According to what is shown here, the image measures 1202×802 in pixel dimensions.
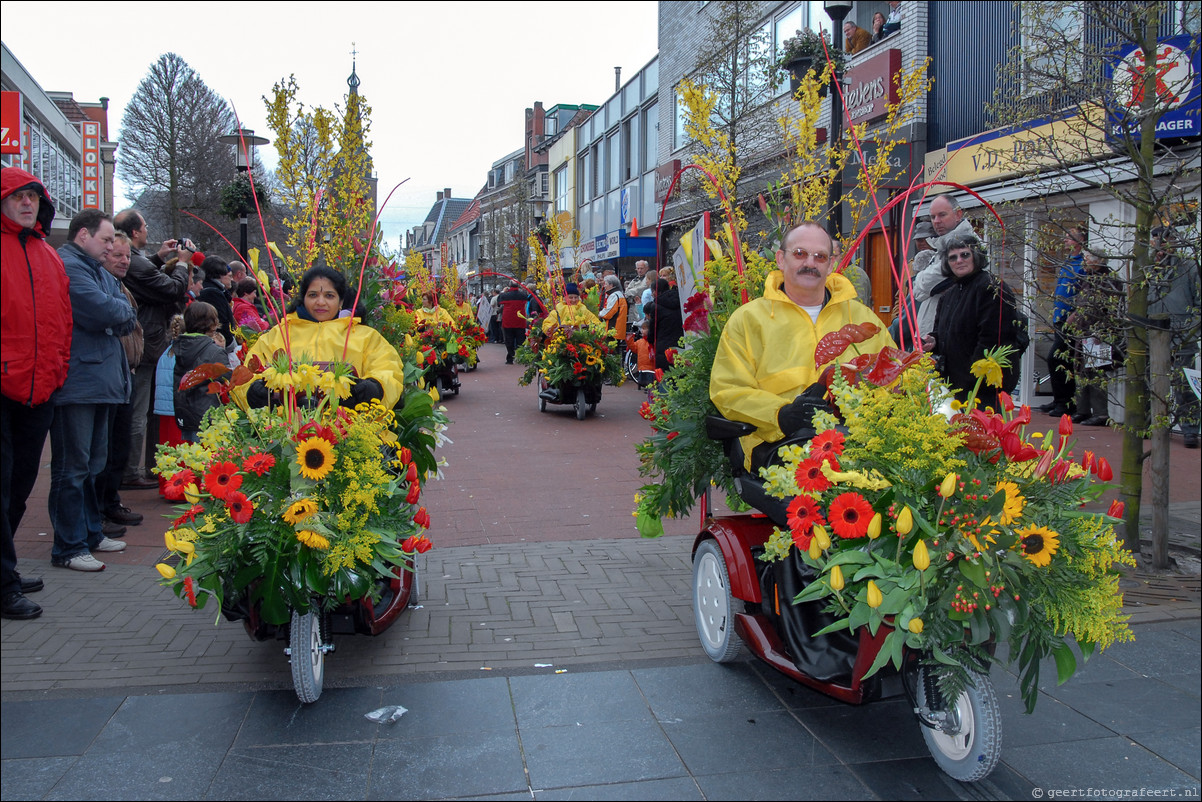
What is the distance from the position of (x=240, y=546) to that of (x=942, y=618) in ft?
7.82

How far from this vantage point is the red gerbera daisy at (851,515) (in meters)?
2.69

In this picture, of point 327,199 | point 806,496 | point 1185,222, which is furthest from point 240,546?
point 1185,222

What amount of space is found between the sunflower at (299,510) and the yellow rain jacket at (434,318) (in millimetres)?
10510

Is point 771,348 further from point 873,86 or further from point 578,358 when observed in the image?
point 873,86

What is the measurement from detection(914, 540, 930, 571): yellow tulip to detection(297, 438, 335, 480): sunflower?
1997mm

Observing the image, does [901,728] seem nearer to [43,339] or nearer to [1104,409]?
[43,339]

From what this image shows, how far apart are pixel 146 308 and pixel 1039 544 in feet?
21.0

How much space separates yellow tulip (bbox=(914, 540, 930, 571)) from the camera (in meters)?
2.56

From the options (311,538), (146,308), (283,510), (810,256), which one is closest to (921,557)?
(810,256)

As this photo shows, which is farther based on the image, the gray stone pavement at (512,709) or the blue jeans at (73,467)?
the blue jeans at (73,467)

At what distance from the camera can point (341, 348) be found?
4301 mm

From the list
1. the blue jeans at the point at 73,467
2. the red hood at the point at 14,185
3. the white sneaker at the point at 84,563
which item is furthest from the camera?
the white sneaker at the point at 84,563

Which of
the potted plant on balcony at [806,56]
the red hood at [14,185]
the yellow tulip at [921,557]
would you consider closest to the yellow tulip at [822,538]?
the yellow tulip at [921,557]

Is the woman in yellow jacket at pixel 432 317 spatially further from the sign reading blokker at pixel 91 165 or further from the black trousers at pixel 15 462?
the sign reading blokker at pixel 91 165
